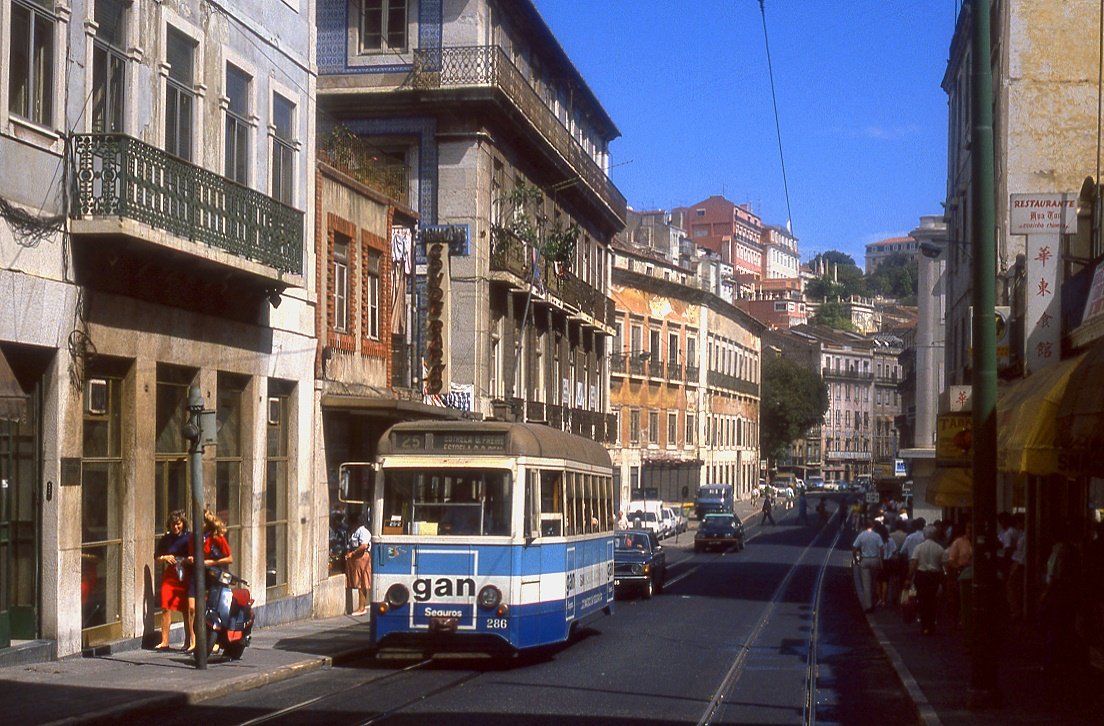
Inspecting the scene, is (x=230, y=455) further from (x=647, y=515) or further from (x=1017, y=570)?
(x=647, y=515)

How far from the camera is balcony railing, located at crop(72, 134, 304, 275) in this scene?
18203 mm

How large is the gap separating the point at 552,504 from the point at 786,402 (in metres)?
94.6

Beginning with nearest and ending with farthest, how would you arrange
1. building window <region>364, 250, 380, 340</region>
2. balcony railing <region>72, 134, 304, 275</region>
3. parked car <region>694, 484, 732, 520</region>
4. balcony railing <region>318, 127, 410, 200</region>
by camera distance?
1. balcony railing <region>72, 134, 304, 275</region>
2. balcony railing <region>318, 127, 410, 200</region>
3. building window <region>364, 250, 380, 340</region>
4. parked car <region>694, 484, 732, 520</region>

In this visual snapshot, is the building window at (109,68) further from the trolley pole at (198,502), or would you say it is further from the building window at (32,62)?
the trolley pole at (198,502)

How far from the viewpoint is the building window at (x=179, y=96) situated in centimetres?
2111

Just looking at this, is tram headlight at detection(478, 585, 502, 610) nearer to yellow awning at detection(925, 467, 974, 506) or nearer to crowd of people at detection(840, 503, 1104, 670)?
crowd of people at detection(840, 503, 1104, 670)

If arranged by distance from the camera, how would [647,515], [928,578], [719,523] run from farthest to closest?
[647,515] < [719,523] < [928,578]

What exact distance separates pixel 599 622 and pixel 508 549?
A: 30.1 ft

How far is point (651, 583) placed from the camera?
3538cm

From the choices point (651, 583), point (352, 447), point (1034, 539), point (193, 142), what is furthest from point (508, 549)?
point (651, 583)

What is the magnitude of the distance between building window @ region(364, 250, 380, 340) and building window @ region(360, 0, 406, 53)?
1079 centimetres

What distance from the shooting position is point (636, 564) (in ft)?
114

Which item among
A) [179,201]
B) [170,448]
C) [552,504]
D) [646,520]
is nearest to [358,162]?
[170,448]

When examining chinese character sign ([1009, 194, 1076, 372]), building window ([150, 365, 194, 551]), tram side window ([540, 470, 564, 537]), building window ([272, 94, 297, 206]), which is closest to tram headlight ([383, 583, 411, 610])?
tram side window ([540, 470, 564, 537])
